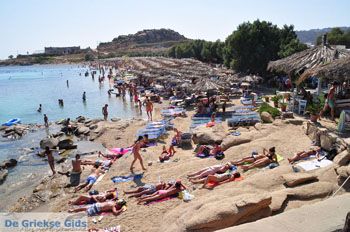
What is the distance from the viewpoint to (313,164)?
9953 mm

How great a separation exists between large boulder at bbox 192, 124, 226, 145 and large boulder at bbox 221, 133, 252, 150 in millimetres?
758

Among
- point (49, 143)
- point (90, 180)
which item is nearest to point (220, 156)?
point (90, 180)

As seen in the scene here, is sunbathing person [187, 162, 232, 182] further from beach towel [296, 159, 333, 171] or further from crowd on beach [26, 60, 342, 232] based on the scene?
beach towel [296, 159, 333, 171]

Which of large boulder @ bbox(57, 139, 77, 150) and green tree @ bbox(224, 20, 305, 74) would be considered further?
green tree @ bbox(224, 20, 305, 74)

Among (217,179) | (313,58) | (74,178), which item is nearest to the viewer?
(217,179)

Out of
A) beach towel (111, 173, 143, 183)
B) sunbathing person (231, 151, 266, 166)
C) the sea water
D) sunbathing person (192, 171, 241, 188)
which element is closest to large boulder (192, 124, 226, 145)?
sunbathing person (231, 151, 266, 166)

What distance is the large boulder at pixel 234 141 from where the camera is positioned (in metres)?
13.7

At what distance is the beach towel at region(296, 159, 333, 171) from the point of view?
974 centimetres

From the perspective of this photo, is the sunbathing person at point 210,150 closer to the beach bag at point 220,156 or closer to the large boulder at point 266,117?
the beach bag at point 220,156

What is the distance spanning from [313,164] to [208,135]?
574 centimetres

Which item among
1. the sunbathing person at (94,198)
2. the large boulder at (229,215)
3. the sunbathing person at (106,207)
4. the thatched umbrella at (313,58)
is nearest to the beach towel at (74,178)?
the sunbathing person at (94,198)

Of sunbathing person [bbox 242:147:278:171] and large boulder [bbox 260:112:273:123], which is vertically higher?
large boulder [bbox 260:112:273:123]

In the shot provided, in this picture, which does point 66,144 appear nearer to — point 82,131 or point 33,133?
point 82,131

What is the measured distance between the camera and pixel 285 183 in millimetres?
8594
